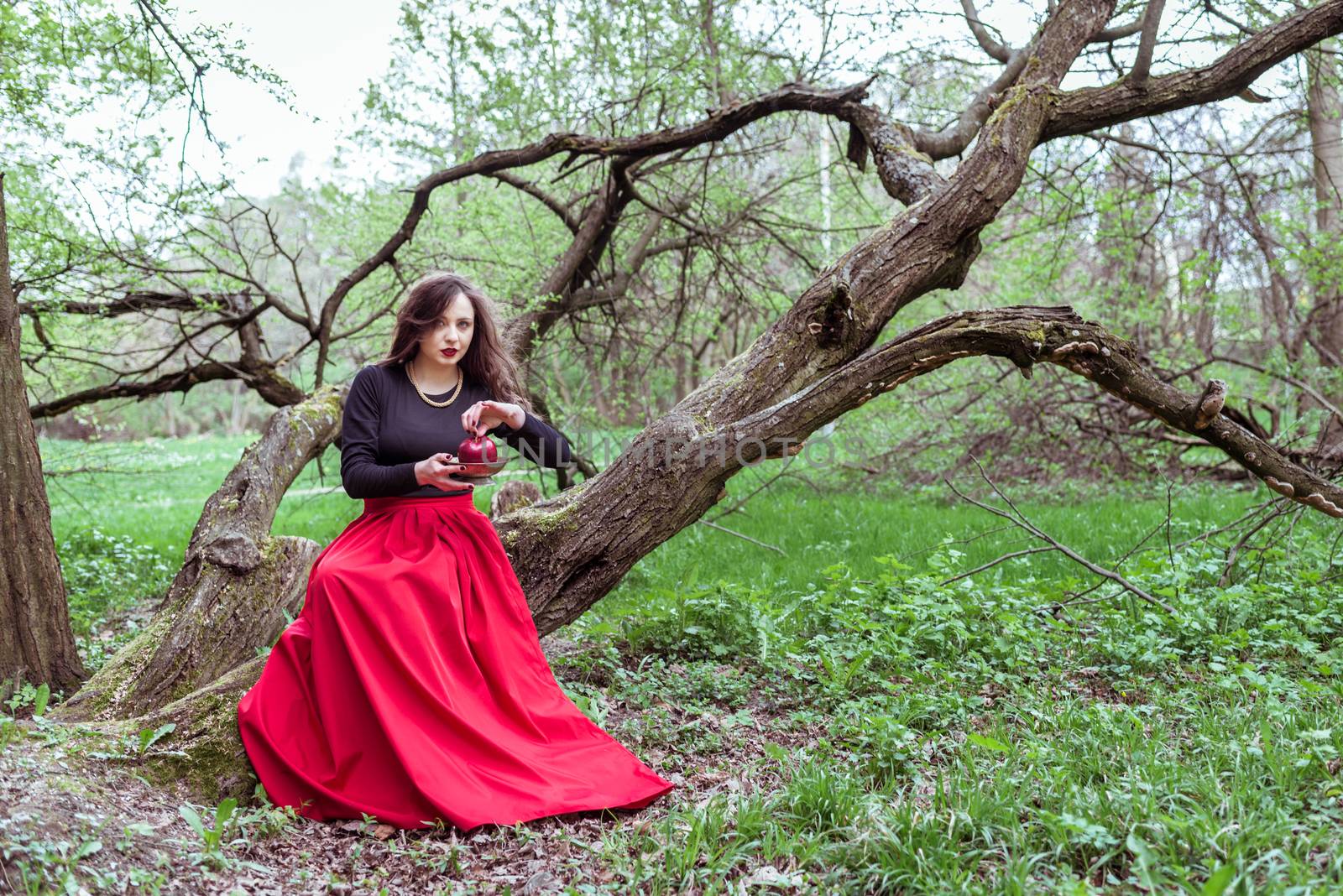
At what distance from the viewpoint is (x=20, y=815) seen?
7.88ft

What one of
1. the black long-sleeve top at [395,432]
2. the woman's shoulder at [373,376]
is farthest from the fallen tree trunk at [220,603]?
the woman's shoulder at [373,376]

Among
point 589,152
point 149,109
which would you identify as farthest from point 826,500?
point 149,109

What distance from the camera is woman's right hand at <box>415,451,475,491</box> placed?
11.2 feet

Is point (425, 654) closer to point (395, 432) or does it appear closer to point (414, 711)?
point (414, 711)

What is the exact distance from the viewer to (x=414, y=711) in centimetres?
326

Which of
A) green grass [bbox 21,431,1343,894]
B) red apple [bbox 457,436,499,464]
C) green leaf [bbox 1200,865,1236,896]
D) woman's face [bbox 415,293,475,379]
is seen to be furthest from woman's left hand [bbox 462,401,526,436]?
green leaf [bbox 1200,865,1236,896]

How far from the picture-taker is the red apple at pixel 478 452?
3508 millimetres

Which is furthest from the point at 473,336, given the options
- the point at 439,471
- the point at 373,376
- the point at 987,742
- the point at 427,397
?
the point at 987,742

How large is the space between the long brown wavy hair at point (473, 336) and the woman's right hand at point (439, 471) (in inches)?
21.0

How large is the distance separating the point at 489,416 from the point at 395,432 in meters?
0.36

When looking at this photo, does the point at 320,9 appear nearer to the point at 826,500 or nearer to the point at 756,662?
the point at 826,500

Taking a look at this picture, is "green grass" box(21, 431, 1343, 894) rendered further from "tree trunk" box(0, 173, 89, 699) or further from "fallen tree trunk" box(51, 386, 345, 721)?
"tree trunk" box(0, 173, 89, 699)

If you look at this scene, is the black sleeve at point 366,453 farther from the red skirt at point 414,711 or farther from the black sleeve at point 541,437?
the black sleeve at point 541,437

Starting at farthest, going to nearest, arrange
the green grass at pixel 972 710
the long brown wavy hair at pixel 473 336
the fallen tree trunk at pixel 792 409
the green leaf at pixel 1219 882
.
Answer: the fallen tree trunk at pixel 792 409 → the long brown wavy hair at pixel 473 336 → the green grass at pixel 972 710 → the green leaf at pixel 1219 882
